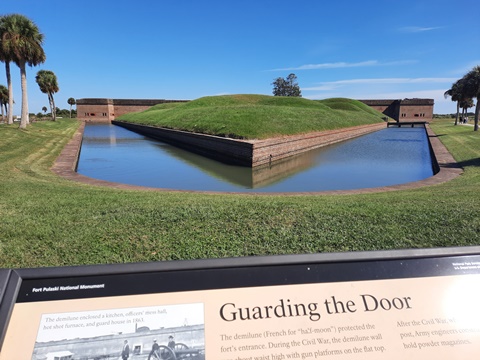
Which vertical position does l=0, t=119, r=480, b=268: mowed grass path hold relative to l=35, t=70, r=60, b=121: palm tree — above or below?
below

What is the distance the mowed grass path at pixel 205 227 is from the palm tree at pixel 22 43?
18.6 m

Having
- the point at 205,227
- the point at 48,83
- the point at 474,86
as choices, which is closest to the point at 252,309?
the point at 205,227

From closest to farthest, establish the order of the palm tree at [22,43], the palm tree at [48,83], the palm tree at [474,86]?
the palm tree at [22,43]
the palm tree at [474,86]
the palm tree at [48,83]

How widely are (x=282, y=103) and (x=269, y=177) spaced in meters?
27.1

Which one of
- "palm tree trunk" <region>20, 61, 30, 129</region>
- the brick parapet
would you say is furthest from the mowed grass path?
"palm tree trunk" <region>20, 61, 30, 129</region>

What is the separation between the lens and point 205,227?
140 inches

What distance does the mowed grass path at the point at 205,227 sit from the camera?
3.05 meters

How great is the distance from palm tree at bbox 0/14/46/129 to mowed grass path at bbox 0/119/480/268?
1865 centimetres

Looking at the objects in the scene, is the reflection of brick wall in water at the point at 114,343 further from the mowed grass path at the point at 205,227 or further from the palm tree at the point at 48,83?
the palm tree at the point at 48,83

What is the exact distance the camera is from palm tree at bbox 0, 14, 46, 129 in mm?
18859

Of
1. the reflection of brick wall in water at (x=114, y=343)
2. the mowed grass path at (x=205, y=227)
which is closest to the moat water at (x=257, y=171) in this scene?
the mowed grass path at (x=205, y=227)

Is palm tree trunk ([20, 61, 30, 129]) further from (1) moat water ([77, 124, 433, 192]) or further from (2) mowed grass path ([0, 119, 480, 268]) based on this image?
(2) mowed grass path ([0, 119, 480, 268])

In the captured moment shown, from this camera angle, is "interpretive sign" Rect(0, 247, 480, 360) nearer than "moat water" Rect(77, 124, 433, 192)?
Yes

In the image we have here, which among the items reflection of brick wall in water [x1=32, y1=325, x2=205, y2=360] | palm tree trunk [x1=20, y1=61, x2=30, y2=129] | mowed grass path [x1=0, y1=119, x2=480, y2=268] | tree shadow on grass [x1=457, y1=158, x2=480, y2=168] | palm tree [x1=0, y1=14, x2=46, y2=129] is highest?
palm tree [x1=0, y1=14, x2=46, y2=129]
